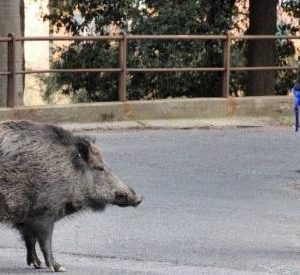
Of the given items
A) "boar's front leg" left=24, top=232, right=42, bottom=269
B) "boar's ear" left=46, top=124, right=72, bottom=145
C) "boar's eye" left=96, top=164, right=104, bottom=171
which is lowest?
"boar's front leg" left=24, top=232, right=42, bottom=269

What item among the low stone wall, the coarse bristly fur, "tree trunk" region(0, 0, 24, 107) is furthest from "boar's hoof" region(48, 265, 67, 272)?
"tree trunk" region(0, 0, 24, 107)

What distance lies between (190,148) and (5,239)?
21.8ft

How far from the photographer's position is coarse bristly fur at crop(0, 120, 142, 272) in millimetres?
7379

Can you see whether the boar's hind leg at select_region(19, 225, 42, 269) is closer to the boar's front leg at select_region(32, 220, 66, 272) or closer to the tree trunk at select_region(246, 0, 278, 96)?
the boar's front leg at select_region(32, 220, 66, 272)

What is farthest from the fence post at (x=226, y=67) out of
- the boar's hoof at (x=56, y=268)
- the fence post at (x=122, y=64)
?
the boar's hoof at (x=56, y=268)

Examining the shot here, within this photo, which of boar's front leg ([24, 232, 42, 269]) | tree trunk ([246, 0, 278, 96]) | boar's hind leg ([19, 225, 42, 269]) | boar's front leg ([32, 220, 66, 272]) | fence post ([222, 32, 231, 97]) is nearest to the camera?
boar's front leg ([32, 220, 66, 272])

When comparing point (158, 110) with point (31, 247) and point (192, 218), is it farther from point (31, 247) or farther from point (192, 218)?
point (31, 247)

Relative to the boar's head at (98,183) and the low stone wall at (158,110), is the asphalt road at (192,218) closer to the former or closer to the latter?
the boar's head at (98,183)

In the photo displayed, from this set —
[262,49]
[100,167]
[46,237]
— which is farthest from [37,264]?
[262,49]

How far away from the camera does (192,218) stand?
1035 cm

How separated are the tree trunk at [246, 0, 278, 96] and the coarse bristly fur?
14311 millimetres

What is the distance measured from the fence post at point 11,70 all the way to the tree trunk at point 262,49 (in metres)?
6.24

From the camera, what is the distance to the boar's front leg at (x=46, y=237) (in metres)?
7.50

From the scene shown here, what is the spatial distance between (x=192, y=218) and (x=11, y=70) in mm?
7714
